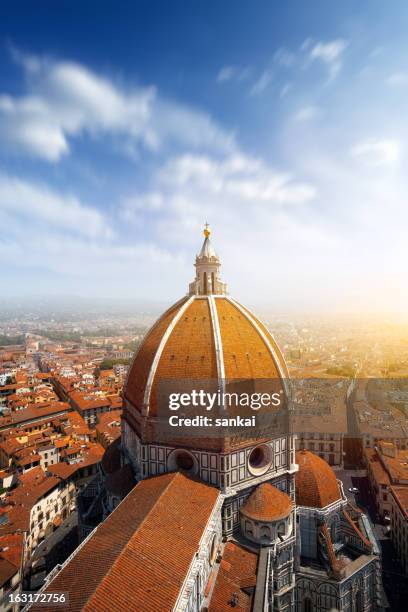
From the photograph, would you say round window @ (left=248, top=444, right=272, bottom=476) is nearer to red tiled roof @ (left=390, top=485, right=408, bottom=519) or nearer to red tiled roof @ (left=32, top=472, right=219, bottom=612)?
red tiled roof @ (left=32, top=472, right=219, bottom=612)

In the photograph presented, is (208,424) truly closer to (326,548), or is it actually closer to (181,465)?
(181,465)

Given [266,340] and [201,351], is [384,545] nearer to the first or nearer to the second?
[266,340]

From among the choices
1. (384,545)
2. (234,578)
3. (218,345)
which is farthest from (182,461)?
(384,545)

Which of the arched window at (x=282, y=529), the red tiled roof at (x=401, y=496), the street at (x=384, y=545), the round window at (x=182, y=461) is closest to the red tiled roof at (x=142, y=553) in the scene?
the round window at (x=182, y=461)

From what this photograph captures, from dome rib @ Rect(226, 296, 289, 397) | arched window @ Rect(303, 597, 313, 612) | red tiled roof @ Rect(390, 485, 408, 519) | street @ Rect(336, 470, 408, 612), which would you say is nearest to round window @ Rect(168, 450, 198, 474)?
dome rib @ Rect(226, 296, 289, 397)

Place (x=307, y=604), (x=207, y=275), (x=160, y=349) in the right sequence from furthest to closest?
1. (x=207, y=275)
2. (x=160, y=349)
3. (x=307, y=604)

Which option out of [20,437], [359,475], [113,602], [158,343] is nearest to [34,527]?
[20,437]

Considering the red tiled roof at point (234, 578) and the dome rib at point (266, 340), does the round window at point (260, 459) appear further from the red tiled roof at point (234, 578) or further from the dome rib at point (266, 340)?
the red tiled roof at point (234, 578)
